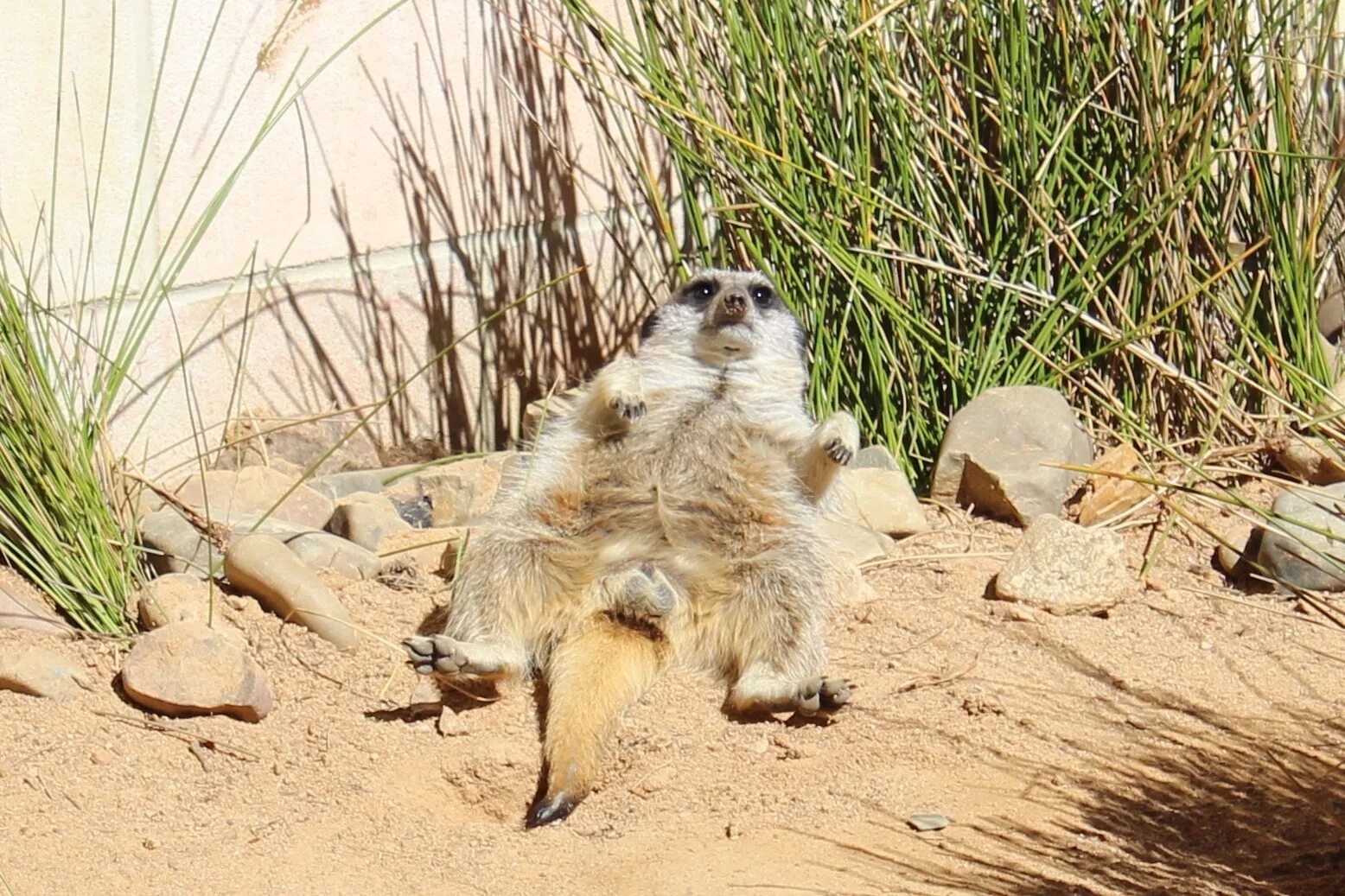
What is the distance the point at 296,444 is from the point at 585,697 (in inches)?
53.7

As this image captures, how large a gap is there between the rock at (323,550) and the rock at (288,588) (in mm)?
166

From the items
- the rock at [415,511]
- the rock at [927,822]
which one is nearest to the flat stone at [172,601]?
the rock at [415,511]

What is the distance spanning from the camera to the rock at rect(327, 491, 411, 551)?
10.1 ft

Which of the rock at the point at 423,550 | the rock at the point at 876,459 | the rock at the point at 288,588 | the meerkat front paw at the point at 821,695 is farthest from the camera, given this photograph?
the rock at the point at 876,459

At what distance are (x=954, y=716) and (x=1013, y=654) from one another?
0.24m

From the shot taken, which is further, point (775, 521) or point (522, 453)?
point (522, 453)

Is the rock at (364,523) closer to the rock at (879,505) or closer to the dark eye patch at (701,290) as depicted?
the dark eye patch at (701,290)

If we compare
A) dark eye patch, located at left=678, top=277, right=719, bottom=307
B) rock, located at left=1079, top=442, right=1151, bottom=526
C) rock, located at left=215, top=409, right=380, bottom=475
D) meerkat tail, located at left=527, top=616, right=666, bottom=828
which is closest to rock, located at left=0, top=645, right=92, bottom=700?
meerkat tail, located at left=527, top=616, right=666, bottom=828

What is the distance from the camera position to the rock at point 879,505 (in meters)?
3.10

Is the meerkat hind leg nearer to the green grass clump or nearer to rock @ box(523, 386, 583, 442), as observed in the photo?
rock @ box(523, 386, 583, 442)

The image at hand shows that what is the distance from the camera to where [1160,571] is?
115 inches

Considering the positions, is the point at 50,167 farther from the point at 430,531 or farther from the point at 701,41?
the point at 701,41

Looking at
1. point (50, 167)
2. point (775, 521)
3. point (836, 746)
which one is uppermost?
point (50, 167)

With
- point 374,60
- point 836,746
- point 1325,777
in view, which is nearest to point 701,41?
point 374,60
